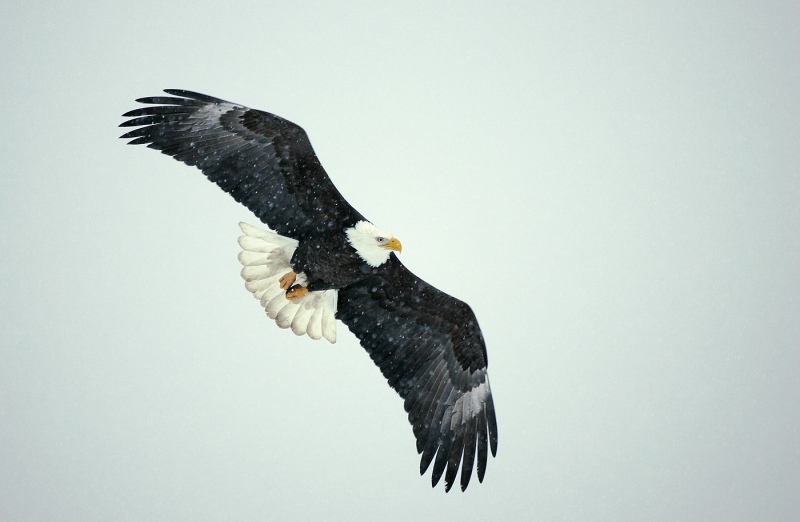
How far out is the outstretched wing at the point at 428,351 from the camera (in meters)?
6.91

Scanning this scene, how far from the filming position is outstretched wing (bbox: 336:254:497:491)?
6.91 meters

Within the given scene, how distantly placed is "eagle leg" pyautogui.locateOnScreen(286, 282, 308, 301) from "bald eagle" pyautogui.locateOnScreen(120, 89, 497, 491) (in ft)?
0.04

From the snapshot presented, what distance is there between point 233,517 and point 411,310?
4185 cm

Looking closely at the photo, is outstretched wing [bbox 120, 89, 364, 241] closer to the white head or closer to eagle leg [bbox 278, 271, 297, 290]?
the white head

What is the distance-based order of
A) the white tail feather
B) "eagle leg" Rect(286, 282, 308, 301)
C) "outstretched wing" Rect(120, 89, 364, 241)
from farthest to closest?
the white tail feather → "eagle leg" Rect(286, 282, 308, 301) → "outstretched wing" Rect(120, 89, 364, 241)

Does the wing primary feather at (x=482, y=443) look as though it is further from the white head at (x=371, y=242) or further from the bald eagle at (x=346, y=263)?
the white head at (x=371, y=242)

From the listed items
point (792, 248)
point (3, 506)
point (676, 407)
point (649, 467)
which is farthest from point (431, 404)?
point (792, 248)

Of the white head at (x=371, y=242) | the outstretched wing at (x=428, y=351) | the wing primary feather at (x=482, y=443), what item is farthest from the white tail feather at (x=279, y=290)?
the wing primary feather at (x=482, y=443)

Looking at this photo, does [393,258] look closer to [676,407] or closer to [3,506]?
[3,506]

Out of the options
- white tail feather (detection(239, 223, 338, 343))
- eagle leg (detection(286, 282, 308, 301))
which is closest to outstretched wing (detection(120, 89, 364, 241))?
white tail feather (detection(239, 223, 338, 343))

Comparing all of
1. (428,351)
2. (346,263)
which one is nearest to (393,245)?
(346,263)

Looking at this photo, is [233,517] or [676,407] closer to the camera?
[233,517]

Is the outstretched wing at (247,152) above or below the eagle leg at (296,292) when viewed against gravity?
above

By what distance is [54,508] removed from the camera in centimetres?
3441
